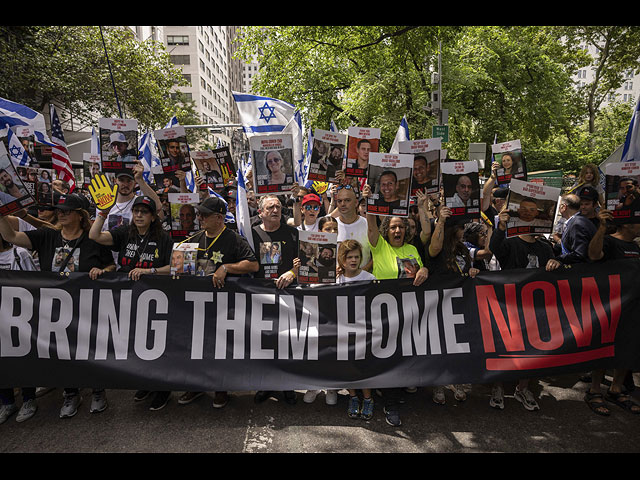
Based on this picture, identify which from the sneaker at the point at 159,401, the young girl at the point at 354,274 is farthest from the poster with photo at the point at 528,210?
the sneaker at the point at 159,401

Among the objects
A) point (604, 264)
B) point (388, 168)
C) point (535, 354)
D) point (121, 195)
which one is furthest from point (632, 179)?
point (121, 195)

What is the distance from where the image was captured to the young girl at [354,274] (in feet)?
13.2

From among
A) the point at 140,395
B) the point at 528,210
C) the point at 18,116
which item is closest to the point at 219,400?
the point at 140,395

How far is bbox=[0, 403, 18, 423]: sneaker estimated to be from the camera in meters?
3.96

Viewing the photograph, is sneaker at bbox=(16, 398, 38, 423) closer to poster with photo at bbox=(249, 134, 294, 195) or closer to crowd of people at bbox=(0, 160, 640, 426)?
crowd of people at bbox=(0, 160, 640, 426)

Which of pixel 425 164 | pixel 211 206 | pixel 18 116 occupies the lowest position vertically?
pixel 211 206

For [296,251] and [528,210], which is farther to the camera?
[296,251]

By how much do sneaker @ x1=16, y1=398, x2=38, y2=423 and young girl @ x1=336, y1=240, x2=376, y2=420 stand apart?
300 cm

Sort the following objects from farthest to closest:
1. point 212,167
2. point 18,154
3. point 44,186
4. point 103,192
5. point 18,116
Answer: point 18,116, point 212,167, point 44,186, point 18,154, point 103,192

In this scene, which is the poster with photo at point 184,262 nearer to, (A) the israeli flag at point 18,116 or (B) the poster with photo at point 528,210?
(B) the poster with photo at point 528,210

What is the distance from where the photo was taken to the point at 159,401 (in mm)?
4211

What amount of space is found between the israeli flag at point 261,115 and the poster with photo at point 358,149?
1263mm

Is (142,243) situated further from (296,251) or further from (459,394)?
(459,394)

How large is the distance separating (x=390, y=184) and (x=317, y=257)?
3.13 feet
